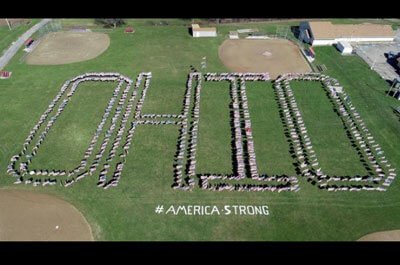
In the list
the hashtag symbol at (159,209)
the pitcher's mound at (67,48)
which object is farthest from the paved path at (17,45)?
the hashtag symbol at (159,209)

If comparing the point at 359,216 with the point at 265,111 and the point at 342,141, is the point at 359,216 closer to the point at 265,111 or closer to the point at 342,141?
the point at 342,141

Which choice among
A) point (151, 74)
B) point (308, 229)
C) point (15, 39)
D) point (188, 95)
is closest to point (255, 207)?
point (308, 229)

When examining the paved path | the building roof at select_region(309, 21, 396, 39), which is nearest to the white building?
the building roof at select_region(309, 21, 396, 39)

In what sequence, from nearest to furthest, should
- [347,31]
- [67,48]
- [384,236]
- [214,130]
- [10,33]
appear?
1. [384,236]
2. [214,130]
3. [67,48]
4. [347,31]
5. [10,33]

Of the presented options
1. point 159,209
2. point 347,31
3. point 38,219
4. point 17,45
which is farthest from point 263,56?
point 17,45

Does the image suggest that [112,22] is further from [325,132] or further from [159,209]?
[325,132]

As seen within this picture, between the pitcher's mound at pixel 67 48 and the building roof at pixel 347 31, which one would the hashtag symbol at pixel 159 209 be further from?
the building roof at pixel 347 31

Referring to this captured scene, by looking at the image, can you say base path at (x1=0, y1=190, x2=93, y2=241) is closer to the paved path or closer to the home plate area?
the home plate area
